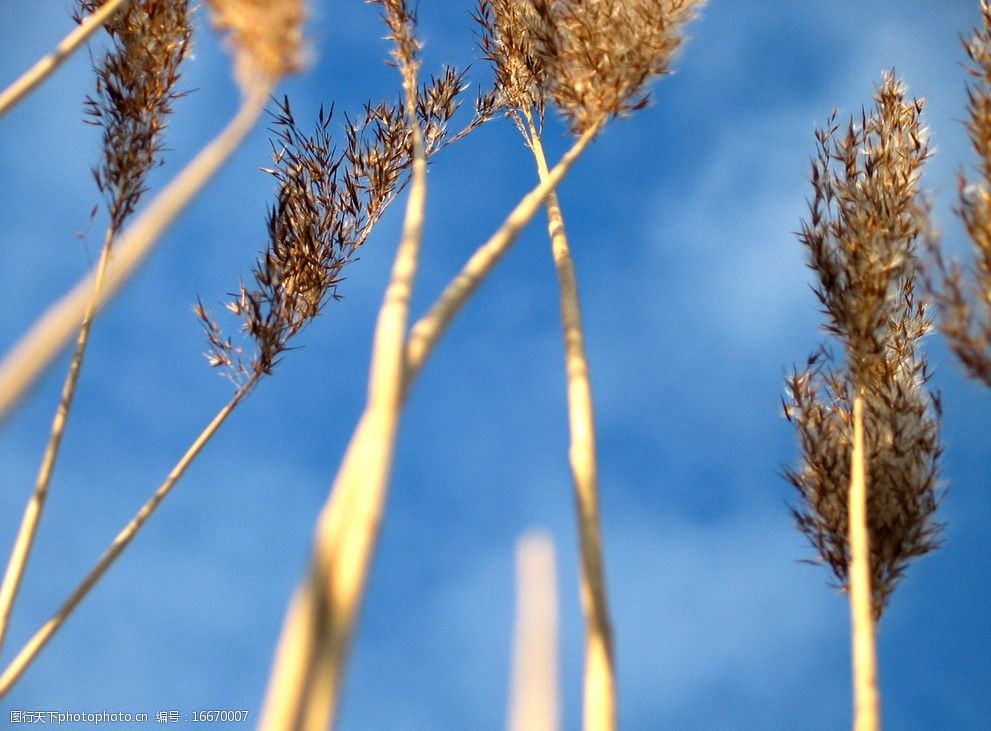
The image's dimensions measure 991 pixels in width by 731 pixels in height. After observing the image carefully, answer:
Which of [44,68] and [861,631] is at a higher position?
[44,68]

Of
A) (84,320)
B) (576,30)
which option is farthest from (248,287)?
(576,30)

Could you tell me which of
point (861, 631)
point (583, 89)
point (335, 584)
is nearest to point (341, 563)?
point (335, 584)

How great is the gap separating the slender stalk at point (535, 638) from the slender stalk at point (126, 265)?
772mm

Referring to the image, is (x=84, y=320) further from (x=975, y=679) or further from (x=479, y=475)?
(x=479, y=475)

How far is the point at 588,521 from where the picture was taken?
212 centimetres

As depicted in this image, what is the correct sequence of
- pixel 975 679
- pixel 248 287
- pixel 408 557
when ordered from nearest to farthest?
pixel 248 287
pixel 975 679
pixel 408 557

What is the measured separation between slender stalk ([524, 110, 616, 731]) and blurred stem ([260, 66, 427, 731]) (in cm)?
72

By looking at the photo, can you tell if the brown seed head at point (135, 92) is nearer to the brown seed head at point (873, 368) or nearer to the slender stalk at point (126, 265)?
the slender stalk at point (126, 265)

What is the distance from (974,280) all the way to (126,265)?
2.39 meters

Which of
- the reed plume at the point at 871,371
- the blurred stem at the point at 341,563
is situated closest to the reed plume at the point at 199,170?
the blurred stem at the point at 341,563

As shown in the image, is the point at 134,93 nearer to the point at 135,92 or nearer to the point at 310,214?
the point at 135,92

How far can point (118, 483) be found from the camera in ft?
87.9

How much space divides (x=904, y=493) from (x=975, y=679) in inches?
642

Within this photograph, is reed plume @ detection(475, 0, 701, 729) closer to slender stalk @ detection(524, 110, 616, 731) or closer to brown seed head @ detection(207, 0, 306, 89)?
slender stalk @ detection(524, 110, 616, 731)
